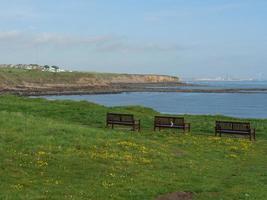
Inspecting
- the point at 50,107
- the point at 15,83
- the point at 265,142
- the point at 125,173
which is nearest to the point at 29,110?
the point at 50,107

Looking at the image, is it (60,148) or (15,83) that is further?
(15,83)

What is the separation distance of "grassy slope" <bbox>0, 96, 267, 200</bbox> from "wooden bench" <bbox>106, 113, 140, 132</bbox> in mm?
2860

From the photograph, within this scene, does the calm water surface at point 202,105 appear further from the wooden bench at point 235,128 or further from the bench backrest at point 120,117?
the bench backrest at point 120,117

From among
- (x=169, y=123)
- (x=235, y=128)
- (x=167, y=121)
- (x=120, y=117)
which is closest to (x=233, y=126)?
(x=235, y=128)

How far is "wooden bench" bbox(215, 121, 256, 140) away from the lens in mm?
27469

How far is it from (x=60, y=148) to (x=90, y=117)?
15841 millimetres

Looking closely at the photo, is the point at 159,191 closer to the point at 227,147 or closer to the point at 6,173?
the point at 6,173

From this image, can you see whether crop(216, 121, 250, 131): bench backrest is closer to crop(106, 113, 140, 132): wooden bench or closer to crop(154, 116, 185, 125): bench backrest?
crop(154, 116, 185, 125): bench backrest

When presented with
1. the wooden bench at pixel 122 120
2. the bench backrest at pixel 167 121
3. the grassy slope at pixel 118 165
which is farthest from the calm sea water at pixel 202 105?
the grassy slope at pixel 118 165

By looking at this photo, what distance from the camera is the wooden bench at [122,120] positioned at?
29.2 metres

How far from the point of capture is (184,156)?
19.8m

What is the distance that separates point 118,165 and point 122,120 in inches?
509

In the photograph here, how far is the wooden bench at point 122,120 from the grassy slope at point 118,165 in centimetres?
286

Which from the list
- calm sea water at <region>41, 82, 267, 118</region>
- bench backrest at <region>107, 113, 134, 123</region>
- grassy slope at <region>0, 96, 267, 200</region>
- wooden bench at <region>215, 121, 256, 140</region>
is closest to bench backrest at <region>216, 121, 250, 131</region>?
wooden bench at <region>215, 121, 256, 140</region>
